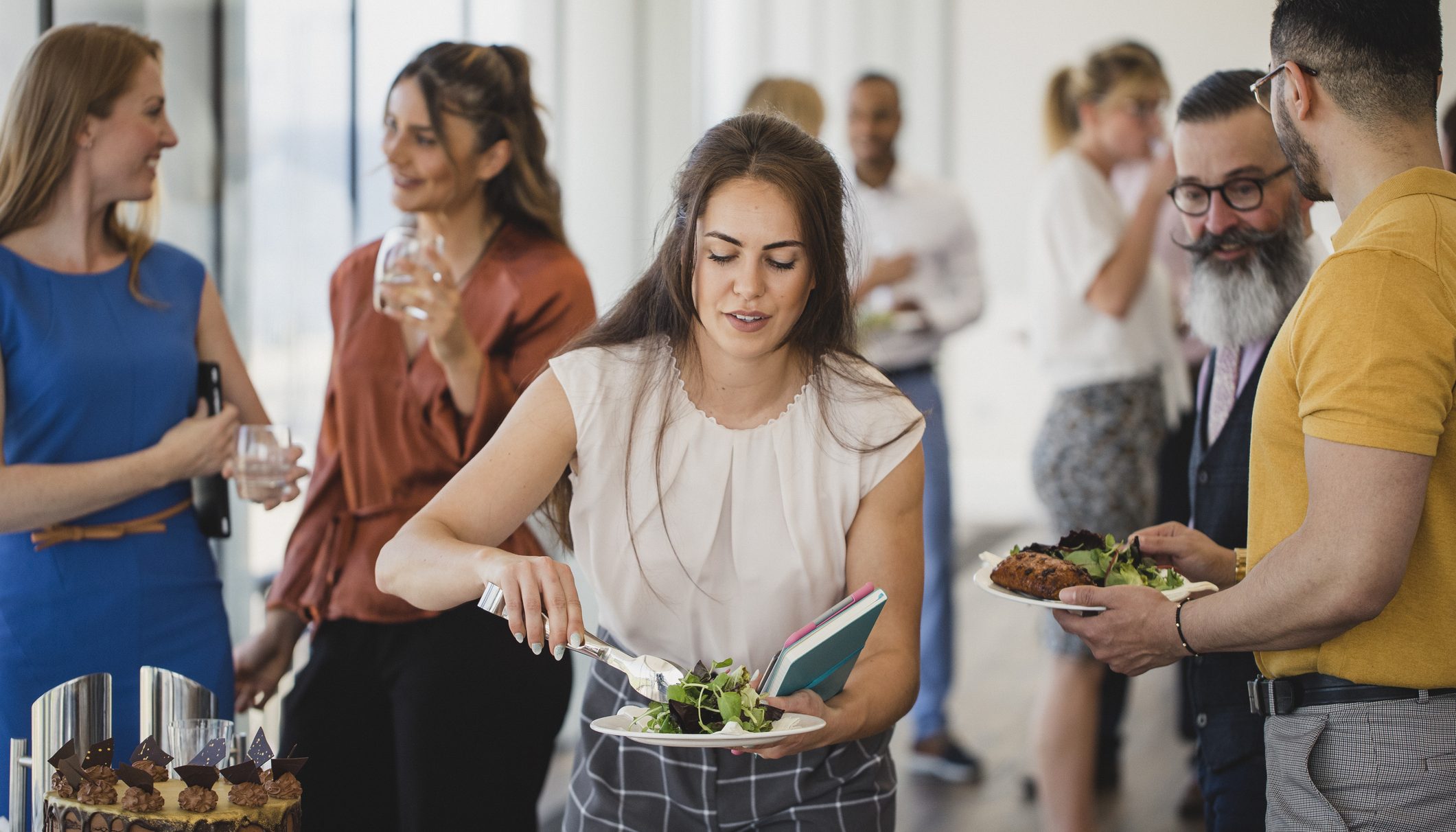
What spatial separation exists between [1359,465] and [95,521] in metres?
1.80

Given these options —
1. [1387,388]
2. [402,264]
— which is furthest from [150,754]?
[1387,388]

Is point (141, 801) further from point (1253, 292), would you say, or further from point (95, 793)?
point (1253, 292)

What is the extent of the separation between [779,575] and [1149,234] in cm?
207

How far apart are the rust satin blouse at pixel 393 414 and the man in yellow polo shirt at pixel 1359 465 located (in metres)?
1.17

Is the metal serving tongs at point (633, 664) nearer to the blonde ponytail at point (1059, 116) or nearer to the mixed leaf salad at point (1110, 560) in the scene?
the mixed leaf salad at point (1110, 560)

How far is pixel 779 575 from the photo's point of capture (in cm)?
176

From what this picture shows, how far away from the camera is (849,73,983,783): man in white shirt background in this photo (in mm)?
4117

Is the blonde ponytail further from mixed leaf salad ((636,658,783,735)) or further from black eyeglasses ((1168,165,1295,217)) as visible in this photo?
mixed leaf salad ((636,658,783,735))

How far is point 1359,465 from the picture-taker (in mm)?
1398

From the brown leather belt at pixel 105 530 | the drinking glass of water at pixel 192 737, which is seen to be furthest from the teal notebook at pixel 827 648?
the brown leather belt at pixel 105 530

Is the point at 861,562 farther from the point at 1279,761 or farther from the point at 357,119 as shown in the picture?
the point at 357,119

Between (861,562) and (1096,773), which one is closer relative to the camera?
(861,562)

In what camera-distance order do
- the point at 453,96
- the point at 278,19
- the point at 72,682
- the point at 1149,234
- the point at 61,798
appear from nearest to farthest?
the point at 61,798 < the point at 72,682 < the point at 453,96 < the point at 278,19 < the point at 1149,234

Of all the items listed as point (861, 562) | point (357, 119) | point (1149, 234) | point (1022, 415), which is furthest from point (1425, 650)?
point (1022, 415)
